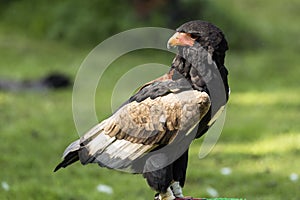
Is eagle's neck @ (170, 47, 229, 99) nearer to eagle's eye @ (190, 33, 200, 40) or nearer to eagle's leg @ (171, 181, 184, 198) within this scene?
eagle's eye @ (190, 33, 200, 40)

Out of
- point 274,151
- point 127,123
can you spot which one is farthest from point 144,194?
point 127,123

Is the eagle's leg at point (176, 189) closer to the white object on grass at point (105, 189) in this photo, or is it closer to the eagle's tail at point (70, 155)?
the eagle's tail at point (70, 155)

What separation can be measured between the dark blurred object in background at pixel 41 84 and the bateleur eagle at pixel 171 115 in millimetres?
8018

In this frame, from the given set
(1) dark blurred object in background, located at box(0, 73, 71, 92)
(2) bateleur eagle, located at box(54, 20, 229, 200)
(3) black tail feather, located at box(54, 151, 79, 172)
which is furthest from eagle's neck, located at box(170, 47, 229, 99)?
(1) dark blurred object in background, located at box(0, 73, 71, 92)

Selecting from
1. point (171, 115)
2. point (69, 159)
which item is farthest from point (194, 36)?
point (69, 159)

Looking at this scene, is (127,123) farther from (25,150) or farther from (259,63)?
(259,63)

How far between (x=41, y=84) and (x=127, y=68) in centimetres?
178

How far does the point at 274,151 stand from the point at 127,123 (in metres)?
5.18

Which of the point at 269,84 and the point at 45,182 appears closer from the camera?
the point at 45,182

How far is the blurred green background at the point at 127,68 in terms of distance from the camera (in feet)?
23.4

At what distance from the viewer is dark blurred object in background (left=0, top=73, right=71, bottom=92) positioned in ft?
37.4

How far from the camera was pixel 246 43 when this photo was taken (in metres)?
14.0

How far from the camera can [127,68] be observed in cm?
1246

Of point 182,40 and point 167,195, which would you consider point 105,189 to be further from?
point 182,40
